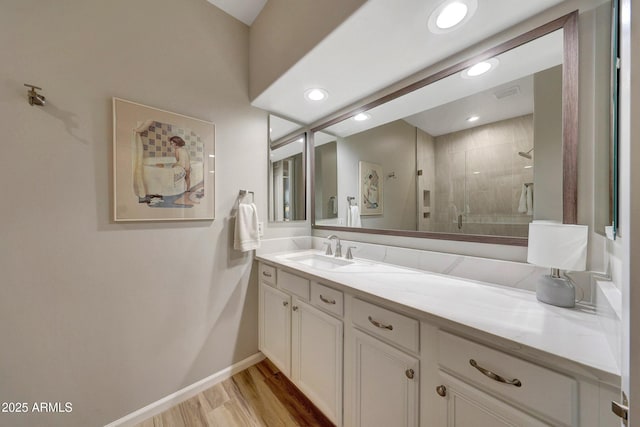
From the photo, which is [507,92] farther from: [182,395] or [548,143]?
[182,395]

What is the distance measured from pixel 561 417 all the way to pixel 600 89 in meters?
1.14

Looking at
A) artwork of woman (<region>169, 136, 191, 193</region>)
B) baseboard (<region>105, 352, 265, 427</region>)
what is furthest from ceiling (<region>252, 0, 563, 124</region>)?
baseboard (<region>105, 352, 265, 427</region>)

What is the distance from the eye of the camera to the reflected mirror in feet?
6.64

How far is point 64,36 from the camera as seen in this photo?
3.74 feet

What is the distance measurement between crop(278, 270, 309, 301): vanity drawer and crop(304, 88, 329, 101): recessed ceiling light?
1336 mm

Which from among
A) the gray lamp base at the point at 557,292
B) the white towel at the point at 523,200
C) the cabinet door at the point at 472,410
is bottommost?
the cabinet door at the point at 472,410

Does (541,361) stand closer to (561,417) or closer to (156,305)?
(561,417)

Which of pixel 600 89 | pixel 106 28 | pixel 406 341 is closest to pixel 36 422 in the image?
pixel 406 341

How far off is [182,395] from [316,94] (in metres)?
2.31

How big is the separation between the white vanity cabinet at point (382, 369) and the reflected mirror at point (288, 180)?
1207 mm

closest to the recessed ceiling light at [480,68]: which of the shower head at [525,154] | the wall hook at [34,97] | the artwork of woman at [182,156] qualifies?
the shower head at [525,154]

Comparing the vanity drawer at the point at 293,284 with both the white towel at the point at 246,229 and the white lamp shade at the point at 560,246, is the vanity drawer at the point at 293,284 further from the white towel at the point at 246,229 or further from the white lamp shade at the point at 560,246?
the white lamp shade at the point at 560,246

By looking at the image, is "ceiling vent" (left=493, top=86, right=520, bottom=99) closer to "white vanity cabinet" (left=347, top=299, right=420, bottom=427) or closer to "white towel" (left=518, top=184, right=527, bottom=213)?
"white towel" (left=518, top=184, right=527, bottom=213)

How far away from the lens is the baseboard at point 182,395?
1304 mm
